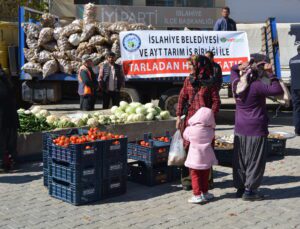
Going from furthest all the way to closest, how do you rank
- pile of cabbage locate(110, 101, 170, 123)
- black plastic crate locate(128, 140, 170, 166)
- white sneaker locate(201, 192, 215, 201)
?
1. pile of cabbage locate(110, 101, 170, 123)
2. black plastic crate locate(128, 140, 170, 166)
3. white sneaker locate(201, 192, 215, 201)

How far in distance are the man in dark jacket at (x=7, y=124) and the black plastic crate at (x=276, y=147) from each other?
460cm

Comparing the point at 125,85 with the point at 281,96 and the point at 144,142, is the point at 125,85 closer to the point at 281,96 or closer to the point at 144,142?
the point at 144,142

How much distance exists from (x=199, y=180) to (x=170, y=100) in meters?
7.35

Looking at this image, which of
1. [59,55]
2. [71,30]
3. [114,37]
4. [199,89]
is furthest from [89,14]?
[199,89]

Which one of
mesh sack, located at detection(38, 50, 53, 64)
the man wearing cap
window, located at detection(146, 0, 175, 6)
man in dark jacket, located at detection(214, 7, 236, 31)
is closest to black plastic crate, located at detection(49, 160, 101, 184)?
the man wearing cap

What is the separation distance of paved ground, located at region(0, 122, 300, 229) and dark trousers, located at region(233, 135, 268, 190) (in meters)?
0.29

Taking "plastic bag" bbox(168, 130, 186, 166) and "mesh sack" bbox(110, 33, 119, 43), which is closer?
"plastic bag" bbox(168, 130, 186, 166)

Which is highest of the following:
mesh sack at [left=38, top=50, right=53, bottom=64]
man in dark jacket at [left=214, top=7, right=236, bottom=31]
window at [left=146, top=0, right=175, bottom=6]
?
window at [left=146, top=0, right=175, bottom=6]

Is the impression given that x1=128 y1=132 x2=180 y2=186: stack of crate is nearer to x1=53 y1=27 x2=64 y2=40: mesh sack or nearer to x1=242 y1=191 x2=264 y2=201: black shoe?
x1=242 y1=191 x2=264 y2=201: black shoe

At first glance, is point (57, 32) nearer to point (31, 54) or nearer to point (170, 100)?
point (31, 54)

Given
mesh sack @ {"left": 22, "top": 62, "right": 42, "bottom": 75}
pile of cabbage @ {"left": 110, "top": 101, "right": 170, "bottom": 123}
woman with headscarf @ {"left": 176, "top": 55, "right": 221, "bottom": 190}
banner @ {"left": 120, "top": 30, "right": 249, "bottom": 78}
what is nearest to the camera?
woman with headscarf @ {"left": 176, "top": 55, "right": 221, "bottom": 190}

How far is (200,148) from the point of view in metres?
6.41

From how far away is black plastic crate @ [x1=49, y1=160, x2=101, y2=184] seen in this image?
6.28 metres

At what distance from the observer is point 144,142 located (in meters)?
7.67
